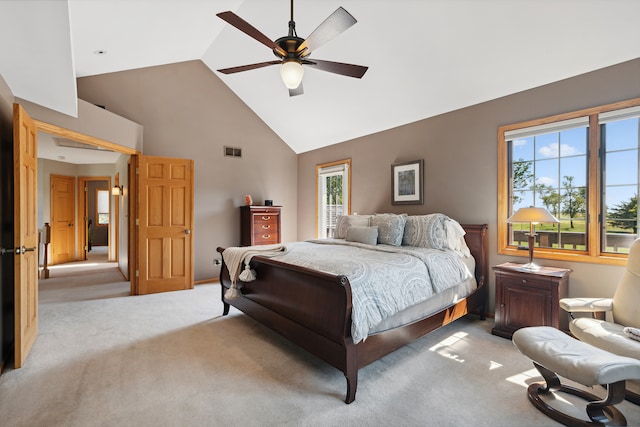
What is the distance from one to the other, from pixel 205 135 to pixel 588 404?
5.79m

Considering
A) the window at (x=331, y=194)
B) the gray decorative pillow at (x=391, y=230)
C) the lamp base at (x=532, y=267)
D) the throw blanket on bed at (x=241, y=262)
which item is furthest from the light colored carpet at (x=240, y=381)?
the window at (x=331, y=194)

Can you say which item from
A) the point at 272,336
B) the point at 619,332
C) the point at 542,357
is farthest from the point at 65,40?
the point at 619,332

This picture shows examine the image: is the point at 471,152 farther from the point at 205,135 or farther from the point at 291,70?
the point at 205,135

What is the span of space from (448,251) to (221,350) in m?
2.53

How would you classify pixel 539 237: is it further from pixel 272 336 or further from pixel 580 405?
pixel 272 336

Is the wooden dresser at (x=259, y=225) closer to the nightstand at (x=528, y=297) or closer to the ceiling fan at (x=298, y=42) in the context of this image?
the ceiling fan at (x=298, y=42)

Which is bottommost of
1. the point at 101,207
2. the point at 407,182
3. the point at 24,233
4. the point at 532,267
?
the point at 532,267

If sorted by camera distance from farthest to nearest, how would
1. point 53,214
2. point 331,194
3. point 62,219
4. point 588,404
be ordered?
point 62,219
point 53,214
point 331,194
point 588,404

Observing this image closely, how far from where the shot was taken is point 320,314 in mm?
2273

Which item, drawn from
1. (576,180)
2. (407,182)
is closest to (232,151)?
(407,182)

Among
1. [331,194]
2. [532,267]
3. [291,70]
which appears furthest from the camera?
[331,194]

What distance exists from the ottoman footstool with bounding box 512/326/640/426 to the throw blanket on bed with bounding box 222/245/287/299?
7.27 ft

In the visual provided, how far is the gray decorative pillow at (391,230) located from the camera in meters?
3.77

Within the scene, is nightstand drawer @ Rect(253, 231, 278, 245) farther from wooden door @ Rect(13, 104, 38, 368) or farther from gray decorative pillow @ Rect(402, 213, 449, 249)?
wooden door @ Rect(13, 104, 38, 368)
